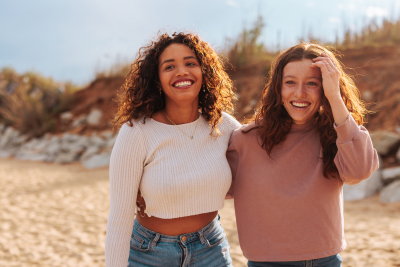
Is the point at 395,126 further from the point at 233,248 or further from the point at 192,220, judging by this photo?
the point at 192,220

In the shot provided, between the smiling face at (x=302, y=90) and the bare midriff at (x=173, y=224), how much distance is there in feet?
2.86

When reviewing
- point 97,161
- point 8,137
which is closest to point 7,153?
point 8,137

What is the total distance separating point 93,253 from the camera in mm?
4172

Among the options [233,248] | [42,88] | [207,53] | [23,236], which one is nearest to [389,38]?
[233,248]

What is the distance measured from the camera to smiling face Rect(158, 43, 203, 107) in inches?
81.3

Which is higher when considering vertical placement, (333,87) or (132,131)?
(333,87)

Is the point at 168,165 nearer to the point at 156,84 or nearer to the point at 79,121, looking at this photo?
the point at 156,84

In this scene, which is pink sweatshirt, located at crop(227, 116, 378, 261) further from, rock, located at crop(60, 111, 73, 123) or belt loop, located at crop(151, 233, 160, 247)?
rock, located at crop(60, 111, 73, 123)

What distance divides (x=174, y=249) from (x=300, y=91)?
3.89 feet

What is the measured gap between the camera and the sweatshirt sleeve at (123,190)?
1.84m

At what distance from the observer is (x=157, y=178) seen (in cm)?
187

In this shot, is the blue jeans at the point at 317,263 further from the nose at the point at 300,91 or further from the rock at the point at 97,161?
the rock at the point at 97,161

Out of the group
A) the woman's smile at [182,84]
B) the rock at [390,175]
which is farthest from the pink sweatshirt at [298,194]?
the rock at [390,175]

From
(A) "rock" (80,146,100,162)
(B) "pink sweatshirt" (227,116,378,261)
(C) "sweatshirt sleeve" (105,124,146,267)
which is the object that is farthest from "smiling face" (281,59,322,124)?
(A) "rock" (80,146,100,162)
